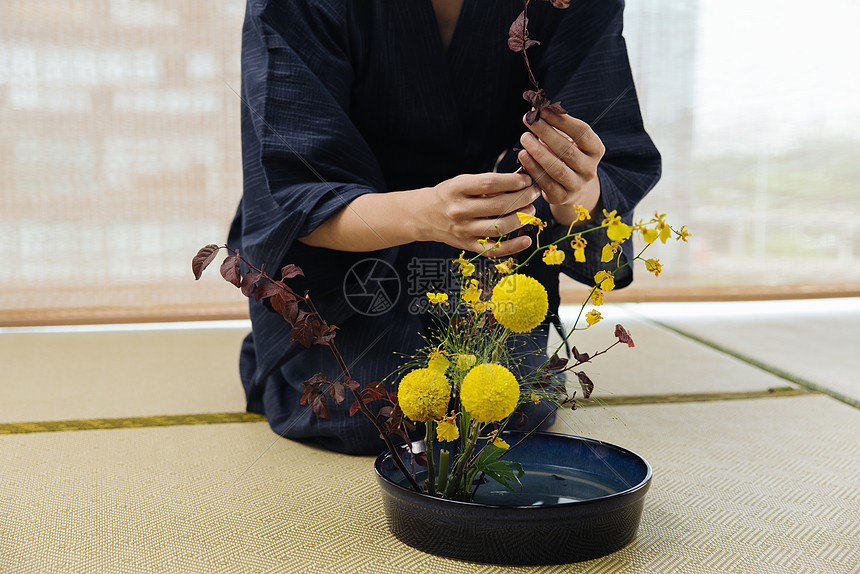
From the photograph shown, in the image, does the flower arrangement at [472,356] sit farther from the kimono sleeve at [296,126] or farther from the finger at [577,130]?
the kimono sleeve at [296,126]

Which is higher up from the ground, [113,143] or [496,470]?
[113,143]

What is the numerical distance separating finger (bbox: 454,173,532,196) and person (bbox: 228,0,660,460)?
108mm

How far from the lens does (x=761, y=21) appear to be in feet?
8.64

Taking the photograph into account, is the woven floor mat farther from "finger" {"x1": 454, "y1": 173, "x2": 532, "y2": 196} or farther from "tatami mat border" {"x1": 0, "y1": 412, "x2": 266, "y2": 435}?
"finger" {"x1": 454, "y1": 173, "x2": 532, "y2": 196}

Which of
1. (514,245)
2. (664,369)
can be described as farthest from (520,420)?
(664,369)

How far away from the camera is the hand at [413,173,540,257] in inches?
31.2

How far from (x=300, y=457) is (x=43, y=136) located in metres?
1.63

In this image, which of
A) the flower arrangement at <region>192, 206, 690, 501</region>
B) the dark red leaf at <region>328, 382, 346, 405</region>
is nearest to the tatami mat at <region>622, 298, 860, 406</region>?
the flower arrangement at <region>192, 206, 690, 501</region>

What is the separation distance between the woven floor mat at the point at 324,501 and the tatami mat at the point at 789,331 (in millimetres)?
344

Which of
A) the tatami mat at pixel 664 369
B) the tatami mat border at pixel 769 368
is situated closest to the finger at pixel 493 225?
the tatami mat at pixel 664 369

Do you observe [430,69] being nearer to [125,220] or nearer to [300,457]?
[300,457]

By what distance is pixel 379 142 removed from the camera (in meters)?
1.20

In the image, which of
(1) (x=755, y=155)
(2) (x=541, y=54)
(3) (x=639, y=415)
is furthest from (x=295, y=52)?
(1) (x=755, y=155)

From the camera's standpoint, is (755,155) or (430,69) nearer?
(430,69)
